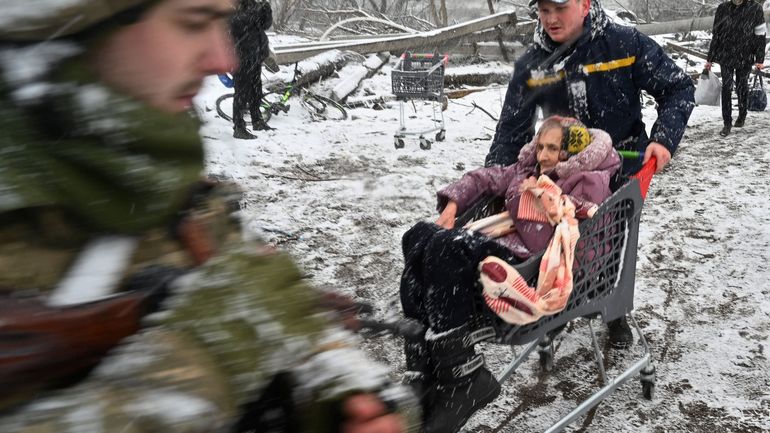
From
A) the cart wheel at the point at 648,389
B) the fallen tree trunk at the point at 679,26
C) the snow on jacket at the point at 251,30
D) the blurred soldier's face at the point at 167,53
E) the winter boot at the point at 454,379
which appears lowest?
the cart wheel at the point at 648,389

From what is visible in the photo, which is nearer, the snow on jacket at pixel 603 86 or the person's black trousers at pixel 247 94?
the snow on jacket at pixel 603 86

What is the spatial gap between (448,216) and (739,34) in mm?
7008

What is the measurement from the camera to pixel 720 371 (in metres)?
3.21

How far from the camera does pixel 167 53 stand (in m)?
0.80

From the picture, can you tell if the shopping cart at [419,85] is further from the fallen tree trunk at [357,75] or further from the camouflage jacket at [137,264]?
the camouflage jacket at [137,264]

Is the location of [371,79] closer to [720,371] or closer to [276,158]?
[276,158]

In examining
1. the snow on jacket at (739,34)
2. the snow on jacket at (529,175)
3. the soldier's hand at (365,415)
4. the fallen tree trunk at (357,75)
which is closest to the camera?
the soldier's hand at (365,415)

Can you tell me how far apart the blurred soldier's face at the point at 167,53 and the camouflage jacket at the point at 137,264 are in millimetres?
29

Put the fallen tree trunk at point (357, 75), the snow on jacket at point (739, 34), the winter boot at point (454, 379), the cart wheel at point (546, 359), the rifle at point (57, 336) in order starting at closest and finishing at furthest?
the rifle at point (57, 336)
the winter boot at point (454, 379)
the cart wheel at point (546, 359)
the snow on jacket at point (739, 34)
the fallen tree trunk at point (357, 75)

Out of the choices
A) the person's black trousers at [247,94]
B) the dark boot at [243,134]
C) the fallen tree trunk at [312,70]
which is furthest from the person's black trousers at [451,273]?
the fallen tree trunk at [312,70]

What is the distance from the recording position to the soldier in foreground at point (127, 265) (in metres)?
0.68

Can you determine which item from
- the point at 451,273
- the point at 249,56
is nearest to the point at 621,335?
the point at 451,273

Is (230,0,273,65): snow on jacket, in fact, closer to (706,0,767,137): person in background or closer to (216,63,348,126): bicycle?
(216,63,348,126): bicycle

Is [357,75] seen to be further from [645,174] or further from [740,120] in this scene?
[645,174]
